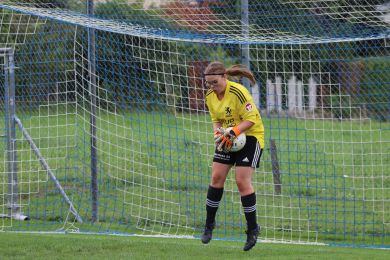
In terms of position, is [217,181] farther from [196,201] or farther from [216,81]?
[196,201]

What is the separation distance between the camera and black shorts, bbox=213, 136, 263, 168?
8820 mm

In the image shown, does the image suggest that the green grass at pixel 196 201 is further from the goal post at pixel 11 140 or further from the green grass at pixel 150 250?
the green grass at pixel 150 250

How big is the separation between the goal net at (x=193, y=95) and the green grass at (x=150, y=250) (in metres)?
0.74

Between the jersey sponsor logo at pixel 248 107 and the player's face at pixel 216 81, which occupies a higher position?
the player's face at pixel 216 81

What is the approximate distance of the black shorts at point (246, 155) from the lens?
8820 mm

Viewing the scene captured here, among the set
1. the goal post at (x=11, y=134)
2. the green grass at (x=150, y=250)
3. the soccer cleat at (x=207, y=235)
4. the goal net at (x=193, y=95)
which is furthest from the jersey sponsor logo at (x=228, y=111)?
the goal post at (x=11, y=134)

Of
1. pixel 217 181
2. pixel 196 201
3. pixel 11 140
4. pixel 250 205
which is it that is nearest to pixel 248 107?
pixel 217 181

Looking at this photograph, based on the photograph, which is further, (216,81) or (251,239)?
(251,239)

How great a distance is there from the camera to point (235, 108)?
8852 millimetres

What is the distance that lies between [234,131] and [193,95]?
14.7 ft

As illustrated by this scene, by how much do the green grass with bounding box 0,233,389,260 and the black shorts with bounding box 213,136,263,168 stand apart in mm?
1350

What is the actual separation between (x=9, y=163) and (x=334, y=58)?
4.77 meters

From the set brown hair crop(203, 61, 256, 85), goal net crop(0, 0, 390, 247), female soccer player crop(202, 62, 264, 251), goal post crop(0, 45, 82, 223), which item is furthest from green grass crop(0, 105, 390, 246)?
brown hair crop(203, 61, 256, 85)

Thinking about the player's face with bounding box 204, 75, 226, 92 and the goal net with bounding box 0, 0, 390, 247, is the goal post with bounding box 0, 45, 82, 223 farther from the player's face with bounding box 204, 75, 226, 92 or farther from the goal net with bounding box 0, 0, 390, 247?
the player's face with bounding box 204, 75, 226, 92
